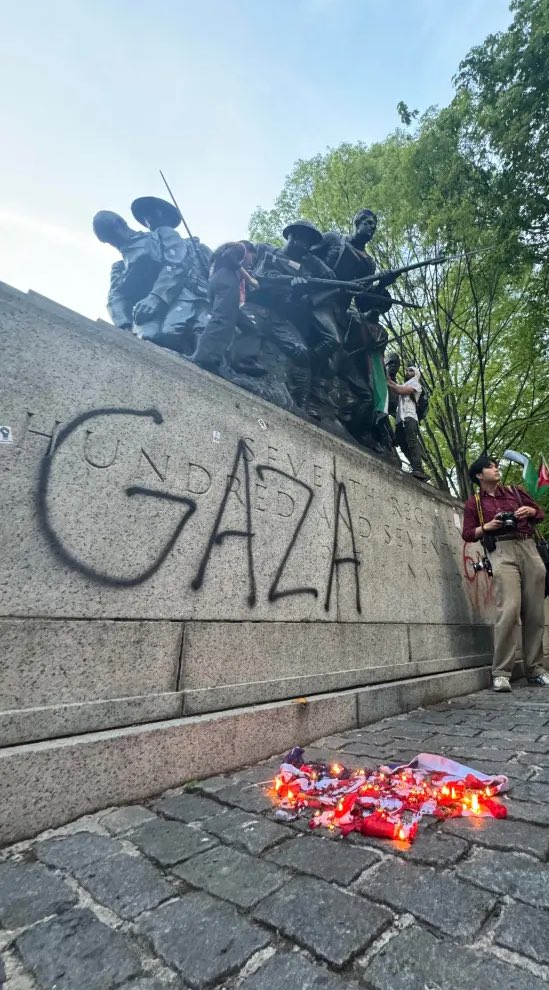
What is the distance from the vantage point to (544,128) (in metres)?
6.54

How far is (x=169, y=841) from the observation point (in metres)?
1.73

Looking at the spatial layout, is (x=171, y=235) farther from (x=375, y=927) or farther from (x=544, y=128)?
(x=375, y=927)

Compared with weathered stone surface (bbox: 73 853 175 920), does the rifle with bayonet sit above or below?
above

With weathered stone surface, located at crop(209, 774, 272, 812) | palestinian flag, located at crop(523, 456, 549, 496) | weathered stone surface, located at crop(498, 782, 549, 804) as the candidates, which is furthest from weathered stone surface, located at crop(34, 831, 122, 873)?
palestinian flag, located at crop(523, 456, 549, 496)

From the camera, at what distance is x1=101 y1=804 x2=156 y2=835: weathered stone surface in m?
1.85

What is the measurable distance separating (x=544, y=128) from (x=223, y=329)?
20.1 feet

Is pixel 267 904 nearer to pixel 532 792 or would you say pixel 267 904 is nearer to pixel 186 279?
pixel 532 792

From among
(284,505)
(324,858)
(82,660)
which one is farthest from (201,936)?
(284,505)

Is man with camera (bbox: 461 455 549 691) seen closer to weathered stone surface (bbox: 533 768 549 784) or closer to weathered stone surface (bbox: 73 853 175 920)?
weathered stone surface (bbox: 533 768 549 784)

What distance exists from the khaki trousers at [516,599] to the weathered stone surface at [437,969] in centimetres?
438

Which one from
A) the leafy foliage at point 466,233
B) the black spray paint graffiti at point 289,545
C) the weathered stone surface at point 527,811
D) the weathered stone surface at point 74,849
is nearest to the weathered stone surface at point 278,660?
the black spray paint graffiti at point 289,545

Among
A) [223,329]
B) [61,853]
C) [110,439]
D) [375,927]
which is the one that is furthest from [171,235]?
[375,927]

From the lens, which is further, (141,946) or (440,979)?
(141,946)

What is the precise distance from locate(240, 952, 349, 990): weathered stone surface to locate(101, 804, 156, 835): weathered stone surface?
0.94 meters
